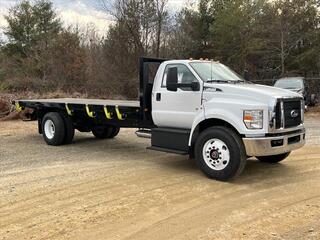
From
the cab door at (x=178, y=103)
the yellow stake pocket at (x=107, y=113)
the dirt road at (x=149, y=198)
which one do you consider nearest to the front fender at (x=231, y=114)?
the cab door at (x=178, y=103)

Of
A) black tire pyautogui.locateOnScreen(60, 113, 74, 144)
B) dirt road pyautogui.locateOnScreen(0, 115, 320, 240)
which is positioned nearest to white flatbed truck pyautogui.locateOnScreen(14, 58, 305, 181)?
dirt road pyautogui.locateOnScreen(0, 115, 320, 240)

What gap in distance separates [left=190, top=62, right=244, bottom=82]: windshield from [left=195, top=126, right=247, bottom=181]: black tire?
1110 millimetres

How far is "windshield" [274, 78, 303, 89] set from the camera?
21891 mm

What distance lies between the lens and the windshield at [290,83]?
2189 cm

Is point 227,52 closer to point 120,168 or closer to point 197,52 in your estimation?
point 197,52

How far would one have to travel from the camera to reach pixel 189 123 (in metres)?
8.41

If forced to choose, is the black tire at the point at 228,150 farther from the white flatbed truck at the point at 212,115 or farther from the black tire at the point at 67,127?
the black tire at the point at 67,127

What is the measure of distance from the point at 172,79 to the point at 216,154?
65.6 inches

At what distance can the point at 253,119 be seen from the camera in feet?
24.2

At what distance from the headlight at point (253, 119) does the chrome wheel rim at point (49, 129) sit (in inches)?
230

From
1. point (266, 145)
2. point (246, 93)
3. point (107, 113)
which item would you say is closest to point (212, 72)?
point (246, 93)

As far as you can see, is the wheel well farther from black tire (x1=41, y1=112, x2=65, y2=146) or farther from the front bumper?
black tire (x1=41, y1=112, x2=65, y2=146)

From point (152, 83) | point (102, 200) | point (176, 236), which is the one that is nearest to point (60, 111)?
point (152, 83)

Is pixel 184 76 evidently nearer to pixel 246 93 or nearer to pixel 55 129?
pixel 246 93
